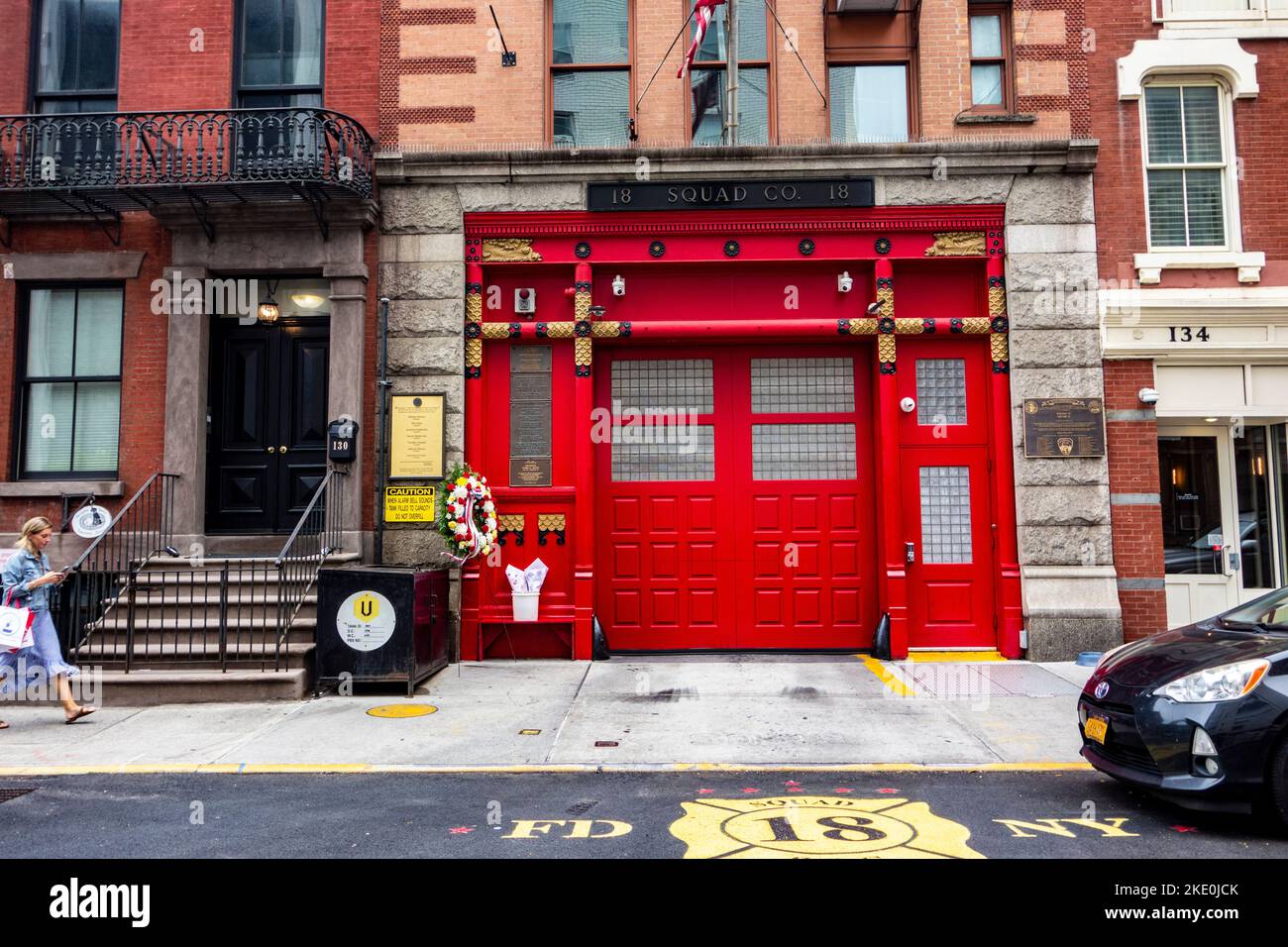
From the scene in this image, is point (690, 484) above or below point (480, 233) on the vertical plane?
below

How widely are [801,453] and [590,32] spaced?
6.27 meters

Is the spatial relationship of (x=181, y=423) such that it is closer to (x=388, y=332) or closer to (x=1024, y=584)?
(x=388, y=332)

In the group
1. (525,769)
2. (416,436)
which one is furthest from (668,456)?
(525,769)

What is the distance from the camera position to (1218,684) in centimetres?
532

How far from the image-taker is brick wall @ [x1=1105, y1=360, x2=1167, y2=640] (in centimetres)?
1098

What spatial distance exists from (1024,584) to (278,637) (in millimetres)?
8641

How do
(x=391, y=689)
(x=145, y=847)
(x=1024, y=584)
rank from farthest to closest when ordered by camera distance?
(x=1024, y=584), (x=391, y=689), (x=145, y=847)

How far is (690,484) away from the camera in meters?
11.7

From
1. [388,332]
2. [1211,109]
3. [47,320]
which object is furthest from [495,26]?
[1211,109]

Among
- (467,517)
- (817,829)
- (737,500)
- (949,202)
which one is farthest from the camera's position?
(737,500)

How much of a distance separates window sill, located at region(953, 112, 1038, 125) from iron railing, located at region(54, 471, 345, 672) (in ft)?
29.8

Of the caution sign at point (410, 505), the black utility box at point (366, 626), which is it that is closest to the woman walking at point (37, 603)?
the black utility box at point (366, 626)

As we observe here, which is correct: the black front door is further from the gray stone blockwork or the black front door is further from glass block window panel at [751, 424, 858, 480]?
glass block window panel at [751, 424, 858, 480]

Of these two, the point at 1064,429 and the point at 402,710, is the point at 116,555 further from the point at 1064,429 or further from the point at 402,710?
the point at 1064,429
